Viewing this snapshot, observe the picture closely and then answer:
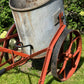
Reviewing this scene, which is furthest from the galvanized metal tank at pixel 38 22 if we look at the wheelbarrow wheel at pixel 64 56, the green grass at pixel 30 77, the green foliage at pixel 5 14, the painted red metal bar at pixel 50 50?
the green foliage at pixel 5 14

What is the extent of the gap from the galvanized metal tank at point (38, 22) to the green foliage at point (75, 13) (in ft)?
6.13

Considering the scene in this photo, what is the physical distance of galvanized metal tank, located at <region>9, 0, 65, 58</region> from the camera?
7.95ft

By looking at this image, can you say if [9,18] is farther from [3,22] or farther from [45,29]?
[45,29]

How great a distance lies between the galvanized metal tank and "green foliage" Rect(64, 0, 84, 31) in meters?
1.87

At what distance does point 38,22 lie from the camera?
251 cm

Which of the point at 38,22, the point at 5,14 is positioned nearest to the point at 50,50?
the point at 38,22

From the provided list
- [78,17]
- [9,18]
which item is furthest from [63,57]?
[9,18]

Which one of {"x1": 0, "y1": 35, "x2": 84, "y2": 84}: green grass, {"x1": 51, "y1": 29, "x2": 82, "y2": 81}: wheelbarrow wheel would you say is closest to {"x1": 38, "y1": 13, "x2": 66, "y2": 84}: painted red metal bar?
{"x1": 51, "y1": 29, "x2": 82, "y2": 81}: wheelbarrow wheel

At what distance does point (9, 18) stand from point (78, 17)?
1981mm

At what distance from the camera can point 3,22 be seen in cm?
480

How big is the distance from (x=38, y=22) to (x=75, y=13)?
2.35m

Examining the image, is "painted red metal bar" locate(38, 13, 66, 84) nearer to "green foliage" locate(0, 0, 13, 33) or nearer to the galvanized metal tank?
the galvanized metal tank

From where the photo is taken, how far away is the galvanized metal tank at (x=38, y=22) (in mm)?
2422

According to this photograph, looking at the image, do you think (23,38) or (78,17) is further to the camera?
(78,17)
